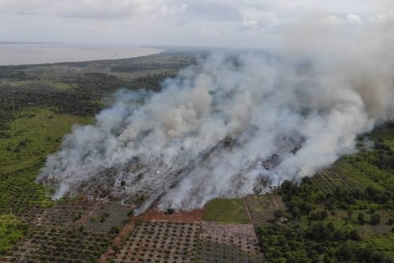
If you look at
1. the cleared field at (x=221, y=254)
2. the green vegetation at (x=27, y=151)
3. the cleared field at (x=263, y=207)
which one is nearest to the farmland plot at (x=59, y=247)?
the green vegetation at (x=27, y=151)

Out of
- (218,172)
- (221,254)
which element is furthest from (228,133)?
(221,254)

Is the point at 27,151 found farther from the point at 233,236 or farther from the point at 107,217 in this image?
the point at 233,236

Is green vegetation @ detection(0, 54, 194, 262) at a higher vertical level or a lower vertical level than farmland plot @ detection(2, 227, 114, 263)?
higher

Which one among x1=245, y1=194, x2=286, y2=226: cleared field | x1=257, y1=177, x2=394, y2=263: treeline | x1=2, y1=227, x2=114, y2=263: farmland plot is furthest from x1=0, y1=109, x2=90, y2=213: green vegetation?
x1=257, y1=177, x2=394, y2=263: treeline

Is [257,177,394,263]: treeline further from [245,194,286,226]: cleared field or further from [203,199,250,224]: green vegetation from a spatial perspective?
[203,199,250,224]: green vegetation

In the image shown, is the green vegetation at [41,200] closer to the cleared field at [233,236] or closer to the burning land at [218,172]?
the burning land at [218,172]

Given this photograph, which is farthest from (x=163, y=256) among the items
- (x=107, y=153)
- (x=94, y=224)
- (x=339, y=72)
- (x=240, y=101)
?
(x=339, y=72)
